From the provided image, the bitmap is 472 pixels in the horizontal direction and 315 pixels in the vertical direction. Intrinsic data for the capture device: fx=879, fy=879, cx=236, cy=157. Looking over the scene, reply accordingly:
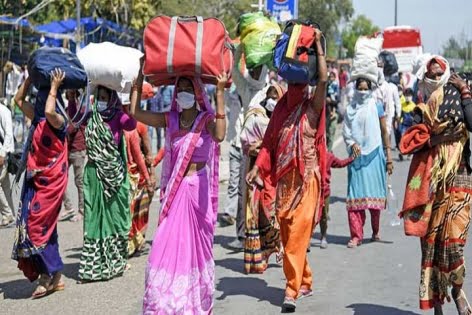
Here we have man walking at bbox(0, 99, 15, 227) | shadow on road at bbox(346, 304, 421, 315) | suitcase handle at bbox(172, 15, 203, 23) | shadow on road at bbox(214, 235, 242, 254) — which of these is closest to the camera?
suitcase handle at bbox(172, 15, 203, 23)

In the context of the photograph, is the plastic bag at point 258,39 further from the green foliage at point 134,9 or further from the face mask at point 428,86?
the green foliage at point 134,9

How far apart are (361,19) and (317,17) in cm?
5963

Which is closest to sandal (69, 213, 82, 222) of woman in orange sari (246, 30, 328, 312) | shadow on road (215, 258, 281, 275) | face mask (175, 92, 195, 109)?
shadow on road (215, 258, 281, 275)

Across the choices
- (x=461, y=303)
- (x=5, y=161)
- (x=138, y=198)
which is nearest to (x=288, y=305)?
(x=461, y=303)

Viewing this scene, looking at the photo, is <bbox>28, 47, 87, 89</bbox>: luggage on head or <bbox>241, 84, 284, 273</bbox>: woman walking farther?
<bbox>241, 84, 284, 273</bbox>: woman walking

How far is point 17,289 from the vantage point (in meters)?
8.09

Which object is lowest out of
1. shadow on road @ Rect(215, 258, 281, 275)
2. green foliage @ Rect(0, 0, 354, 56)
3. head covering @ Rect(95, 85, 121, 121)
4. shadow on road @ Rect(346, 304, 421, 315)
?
shadow on road @ Rect(215, 258, 281, 275)

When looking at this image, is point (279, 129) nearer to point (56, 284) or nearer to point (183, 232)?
point (183, 232)

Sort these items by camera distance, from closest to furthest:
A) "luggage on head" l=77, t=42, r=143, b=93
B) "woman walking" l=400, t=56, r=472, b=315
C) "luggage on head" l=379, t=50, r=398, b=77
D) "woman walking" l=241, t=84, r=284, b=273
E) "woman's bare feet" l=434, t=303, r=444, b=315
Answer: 1. "woman walking" l=400, t=56, r=472, b=315
2. "woman's bare feet" l=434, t=303, r=444, b=315
3. "luggage on head" l=77, t=42, r=143, b=93
4. "woman walking" l=241, t=84, r=284, b=273
5. "luggage on head" l=379, t=50, r=398, b=77

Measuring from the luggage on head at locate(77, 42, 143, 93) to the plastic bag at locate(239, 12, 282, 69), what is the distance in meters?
1.27

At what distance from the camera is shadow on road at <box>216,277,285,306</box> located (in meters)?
7.74

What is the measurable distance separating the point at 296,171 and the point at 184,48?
1713 mm

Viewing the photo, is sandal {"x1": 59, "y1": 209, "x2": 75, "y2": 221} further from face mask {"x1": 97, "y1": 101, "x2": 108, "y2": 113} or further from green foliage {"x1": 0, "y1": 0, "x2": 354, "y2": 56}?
green foliage {"x1": 0, "y1": 0, "x2": 354, "y2": 56}

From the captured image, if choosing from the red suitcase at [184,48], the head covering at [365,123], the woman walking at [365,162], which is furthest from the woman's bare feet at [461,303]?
the head covering at [365,123]
